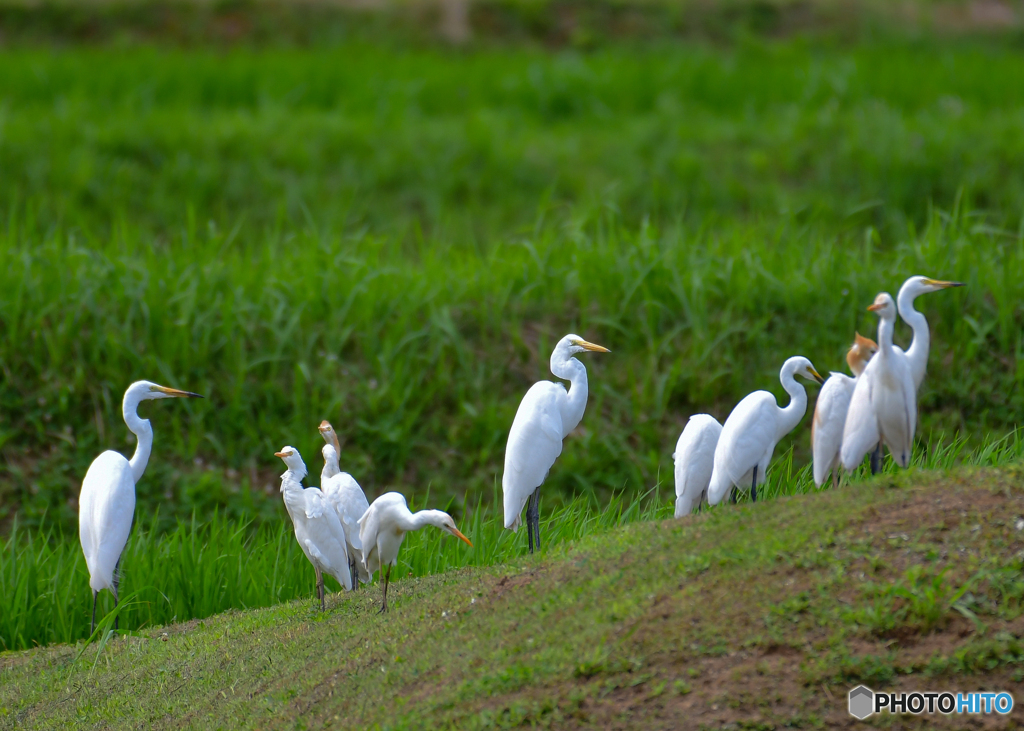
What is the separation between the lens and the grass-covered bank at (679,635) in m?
3.22

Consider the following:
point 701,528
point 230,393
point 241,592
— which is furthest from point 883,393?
point 230,393

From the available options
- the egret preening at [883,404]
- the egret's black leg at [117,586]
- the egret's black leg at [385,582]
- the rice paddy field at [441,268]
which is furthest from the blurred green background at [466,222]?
the egret's black leg at [385,582]

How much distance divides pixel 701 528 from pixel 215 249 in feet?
19.1

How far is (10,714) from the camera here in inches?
178

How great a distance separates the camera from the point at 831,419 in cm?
425

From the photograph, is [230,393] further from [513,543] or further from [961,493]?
[961,493]

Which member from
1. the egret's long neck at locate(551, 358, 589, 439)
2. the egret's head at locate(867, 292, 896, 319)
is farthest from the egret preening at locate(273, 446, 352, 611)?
the egret's head at locate(867, 292, 896, 319)

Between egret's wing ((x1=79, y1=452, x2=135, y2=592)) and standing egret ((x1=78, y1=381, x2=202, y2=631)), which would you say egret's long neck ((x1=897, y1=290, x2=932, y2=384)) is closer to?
standing egret ((x1=78, y1=381, x2=202, y2=631))

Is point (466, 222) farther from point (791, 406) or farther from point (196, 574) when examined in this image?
point (791, 406)

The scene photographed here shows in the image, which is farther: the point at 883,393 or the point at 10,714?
the point at 10,714

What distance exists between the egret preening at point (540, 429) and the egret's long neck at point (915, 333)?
120 centimetres

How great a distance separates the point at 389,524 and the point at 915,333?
2257 millimetres

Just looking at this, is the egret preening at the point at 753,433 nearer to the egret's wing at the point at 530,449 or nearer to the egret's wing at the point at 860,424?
the egret's wing at the point at 860,424

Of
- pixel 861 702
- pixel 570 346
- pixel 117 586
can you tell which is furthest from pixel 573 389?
pixel 117 586
